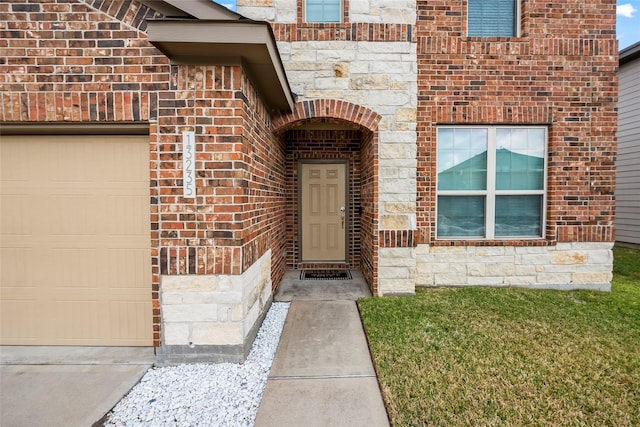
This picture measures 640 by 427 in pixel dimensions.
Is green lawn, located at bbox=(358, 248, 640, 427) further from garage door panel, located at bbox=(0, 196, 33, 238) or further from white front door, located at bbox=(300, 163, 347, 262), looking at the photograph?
garage door panel, located at bbox=(0, 196, 33, 238)

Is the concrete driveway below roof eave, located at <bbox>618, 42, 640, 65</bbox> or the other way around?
below

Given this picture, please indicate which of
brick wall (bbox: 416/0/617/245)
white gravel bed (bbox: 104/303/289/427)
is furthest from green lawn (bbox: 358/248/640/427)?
brick wall (bbox: 416/0/617/245)

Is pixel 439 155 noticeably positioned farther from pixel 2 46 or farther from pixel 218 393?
pixel 2 46

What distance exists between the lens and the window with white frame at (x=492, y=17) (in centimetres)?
452

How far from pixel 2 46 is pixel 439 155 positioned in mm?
5093

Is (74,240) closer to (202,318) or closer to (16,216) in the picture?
(16,216)

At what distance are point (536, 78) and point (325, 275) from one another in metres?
4.53

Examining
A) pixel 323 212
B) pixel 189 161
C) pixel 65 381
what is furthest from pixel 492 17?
pixel 65 381

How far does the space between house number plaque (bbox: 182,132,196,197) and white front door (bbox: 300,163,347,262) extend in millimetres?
2953

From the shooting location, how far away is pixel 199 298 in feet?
8.64

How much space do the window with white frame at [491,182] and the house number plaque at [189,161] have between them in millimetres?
3573

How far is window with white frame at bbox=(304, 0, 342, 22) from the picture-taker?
4.18m

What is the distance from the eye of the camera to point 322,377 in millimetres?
2443

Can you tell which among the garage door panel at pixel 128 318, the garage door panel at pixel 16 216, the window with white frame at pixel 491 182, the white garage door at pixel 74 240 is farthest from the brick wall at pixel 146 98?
the window with white frame at pixel 491 182
